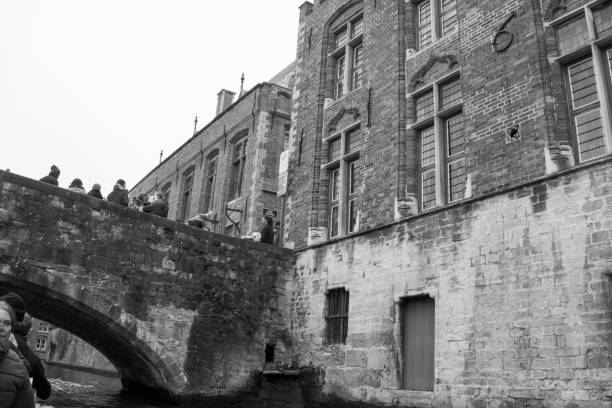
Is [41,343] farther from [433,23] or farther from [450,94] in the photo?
[450,94]

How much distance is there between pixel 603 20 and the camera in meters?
8.57

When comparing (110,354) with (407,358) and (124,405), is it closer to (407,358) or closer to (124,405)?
(124,405)

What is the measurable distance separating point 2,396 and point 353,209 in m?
10.2

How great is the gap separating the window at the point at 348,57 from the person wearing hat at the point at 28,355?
35.7 ft

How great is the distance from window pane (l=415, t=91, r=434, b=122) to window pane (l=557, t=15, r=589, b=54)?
291cm

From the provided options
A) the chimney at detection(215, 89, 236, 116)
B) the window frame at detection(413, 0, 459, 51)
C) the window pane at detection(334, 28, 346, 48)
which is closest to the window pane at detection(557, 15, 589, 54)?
the window frame at detection(413, 0, 459, 51)

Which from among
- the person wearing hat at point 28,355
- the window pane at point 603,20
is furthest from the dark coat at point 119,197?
the window pane at point 603,20

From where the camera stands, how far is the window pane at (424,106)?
37.6ft

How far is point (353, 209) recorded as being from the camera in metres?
12.9

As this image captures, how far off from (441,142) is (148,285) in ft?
22.1

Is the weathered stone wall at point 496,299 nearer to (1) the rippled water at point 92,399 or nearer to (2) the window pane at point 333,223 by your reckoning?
(2) the window pane at point 333,223

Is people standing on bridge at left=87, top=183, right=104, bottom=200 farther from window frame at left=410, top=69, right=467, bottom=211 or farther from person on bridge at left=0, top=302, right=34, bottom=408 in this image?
person on bridge at left=0, top=302, right=34, bottom=408

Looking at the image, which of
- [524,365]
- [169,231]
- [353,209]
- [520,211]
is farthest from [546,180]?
[169,231]

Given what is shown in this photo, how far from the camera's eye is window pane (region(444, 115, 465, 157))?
10.6 meters
